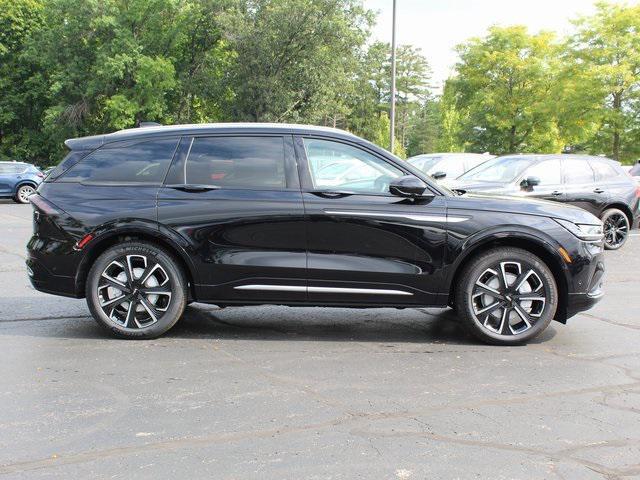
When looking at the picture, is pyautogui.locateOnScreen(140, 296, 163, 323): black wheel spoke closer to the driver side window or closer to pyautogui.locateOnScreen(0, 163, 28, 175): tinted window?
the driver side window

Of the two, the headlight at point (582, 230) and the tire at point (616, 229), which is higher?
the headlight at point (582, 230)

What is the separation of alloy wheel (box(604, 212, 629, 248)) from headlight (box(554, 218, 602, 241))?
24.8ft

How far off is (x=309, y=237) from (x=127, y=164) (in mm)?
1646

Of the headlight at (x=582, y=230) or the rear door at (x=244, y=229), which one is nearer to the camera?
the rear door at (x=244, y=229)

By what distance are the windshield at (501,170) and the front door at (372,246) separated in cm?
687

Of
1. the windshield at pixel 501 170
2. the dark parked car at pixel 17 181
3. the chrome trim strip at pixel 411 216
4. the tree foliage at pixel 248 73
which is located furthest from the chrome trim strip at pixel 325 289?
the tree foliage at pixel 248 73

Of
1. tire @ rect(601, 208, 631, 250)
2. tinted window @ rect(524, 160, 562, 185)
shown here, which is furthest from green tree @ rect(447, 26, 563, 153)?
tinted window @ rect(524, 160, 562, 185)

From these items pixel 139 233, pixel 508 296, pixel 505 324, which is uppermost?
pixel 139 233

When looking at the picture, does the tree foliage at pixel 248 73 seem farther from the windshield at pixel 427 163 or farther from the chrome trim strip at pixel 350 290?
the chrome trim strip at pixel 350 290

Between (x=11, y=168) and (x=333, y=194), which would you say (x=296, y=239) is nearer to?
(x=333, y=194)

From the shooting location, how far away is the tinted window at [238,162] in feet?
19.0

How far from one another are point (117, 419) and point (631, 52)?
3553 centimetres

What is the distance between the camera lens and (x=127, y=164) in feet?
19.3

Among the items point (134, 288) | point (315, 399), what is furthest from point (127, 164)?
point (315, 399)
